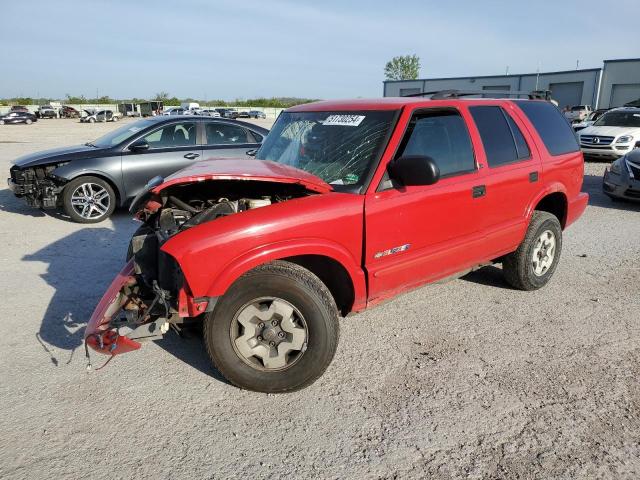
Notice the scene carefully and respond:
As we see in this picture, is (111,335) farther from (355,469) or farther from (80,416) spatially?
(355,469)

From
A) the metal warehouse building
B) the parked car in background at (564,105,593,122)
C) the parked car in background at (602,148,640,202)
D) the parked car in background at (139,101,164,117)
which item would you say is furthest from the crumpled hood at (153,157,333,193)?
the parked car in background at (139,101,164,117)

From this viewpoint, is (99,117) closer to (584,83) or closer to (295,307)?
(584,83)

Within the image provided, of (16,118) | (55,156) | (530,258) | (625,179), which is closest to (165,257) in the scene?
(530,258)

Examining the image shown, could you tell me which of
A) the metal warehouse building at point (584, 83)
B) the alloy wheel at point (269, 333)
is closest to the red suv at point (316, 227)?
the alloy wheel at point (269, 333)

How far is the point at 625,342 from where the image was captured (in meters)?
3.82

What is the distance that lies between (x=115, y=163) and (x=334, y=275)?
5.67 meters

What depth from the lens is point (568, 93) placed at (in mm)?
47531

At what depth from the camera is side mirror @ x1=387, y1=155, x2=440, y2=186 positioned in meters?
3.22

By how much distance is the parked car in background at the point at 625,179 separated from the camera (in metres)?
8.75

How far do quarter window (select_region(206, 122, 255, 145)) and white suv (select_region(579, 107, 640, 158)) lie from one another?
9883 millimetres

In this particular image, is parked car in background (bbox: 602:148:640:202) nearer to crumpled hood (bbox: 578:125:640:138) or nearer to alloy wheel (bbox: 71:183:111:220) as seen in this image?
crumpled hood (bbox: 578:125:640:138)

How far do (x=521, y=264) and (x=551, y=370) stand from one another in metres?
1.46

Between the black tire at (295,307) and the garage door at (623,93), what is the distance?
47603mm

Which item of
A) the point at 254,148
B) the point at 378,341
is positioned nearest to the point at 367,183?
the point at 378,341
